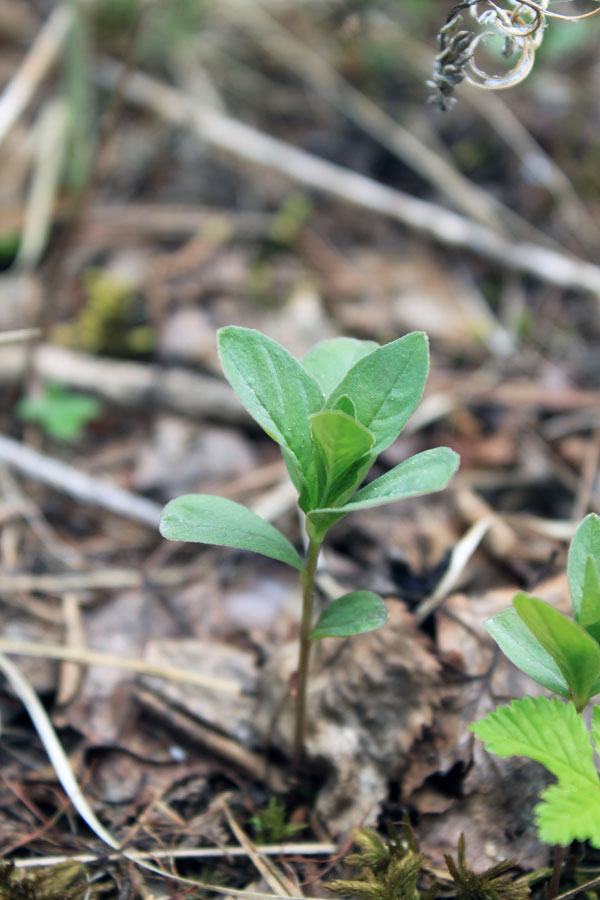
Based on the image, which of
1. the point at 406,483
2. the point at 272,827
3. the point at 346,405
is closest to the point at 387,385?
the point at 346,405

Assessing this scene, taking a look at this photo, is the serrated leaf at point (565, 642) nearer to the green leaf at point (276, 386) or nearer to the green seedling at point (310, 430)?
the green seedling at point (310, 430)

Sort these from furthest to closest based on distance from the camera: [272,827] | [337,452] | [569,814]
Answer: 1. [272,827]
2. [337,452]
3. [569,814]

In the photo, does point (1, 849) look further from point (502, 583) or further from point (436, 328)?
point (436, 328)

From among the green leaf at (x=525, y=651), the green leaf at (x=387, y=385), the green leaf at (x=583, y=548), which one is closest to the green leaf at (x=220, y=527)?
the green leaf at (x=387, y=385)

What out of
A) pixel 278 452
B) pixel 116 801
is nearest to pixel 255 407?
pixel 116 801

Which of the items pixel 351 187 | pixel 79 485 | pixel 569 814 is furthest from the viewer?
pixel 351 187

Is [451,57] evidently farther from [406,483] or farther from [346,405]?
[406,483]
